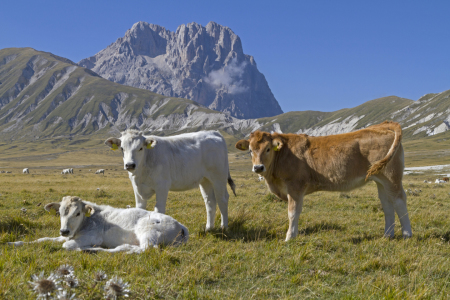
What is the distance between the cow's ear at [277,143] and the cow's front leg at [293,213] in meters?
1.22

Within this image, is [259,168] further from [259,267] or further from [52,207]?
[52,207]

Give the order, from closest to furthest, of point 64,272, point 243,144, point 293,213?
1. point 64,272
2. point 293,213
3. point 243,144

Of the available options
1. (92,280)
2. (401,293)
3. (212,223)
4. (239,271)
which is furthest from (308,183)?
(92,280)

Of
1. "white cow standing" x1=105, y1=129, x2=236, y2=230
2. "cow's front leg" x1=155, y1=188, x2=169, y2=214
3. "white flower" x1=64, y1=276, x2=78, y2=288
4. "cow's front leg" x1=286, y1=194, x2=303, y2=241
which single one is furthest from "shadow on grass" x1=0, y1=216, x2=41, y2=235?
"cow's front leg" x1=286, y1=194, x2=303, y2=241

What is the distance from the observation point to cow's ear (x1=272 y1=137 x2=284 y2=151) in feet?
27.0

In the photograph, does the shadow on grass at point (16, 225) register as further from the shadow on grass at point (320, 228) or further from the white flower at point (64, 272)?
the shadow on grass at point (320, 228)

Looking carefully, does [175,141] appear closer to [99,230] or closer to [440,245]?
[99,230]

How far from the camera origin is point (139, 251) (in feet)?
19.6

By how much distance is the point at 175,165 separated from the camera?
8648mm

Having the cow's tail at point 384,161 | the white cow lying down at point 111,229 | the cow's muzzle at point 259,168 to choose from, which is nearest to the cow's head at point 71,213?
the white cow lying down at point 111,229

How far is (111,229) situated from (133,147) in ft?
6.60

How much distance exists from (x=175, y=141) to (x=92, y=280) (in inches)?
210

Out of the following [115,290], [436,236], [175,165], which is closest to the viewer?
[115,290]

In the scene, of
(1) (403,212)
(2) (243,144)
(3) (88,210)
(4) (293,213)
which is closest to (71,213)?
(3) (88,210)
